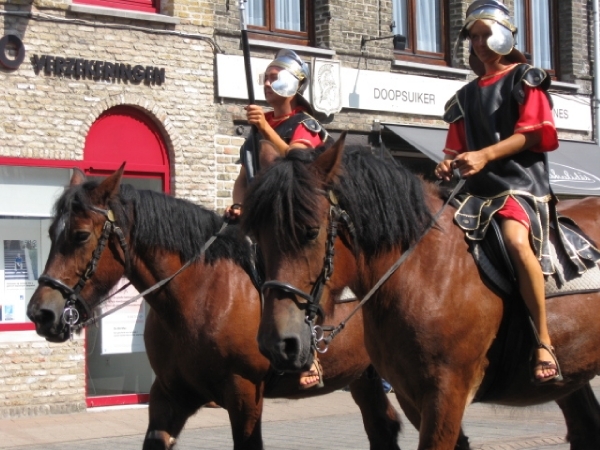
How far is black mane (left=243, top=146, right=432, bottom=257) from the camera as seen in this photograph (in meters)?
4.66

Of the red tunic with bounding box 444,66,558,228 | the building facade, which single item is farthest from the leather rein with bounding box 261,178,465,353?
the building facade

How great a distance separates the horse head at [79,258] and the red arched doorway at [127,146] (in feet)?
Result: 21.9

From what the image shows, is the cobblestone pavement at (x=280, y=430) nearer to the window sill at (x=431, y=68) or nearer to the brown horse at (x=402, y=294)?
the brown horse at (x=402, y=294)

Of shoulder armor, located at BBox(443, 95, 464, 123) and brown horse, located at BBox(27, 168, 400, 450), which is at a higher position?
shoulder armor, located at BBox(443, 95, 464, 123)

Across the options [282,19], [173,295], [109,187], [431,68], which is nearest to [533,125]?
[173,295]

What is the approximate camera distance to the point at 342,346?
23.8 feet

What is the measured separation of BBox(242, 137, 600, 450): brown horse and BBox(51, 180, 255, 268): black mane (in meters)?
1.93

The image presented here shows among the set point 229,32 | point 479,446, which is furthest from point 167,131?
point 479,446

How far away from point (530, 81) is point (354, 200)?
4.19 feet

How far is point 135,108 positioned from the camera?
1380 centimetres

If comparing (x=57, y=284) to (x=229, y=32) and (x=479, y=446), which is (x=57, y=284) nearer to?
(x=479, y=446)

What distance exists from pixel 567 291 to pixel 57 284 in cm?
282

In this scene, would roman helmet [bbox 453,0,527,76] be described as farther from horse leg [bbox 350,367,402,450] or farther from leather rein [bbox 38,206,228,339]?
horse leg [bbox 350,367,402,450]

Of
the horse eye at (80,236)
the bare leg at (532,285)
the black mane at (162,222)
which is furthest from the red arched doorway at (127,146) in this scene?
the bare leg at (532,285)
